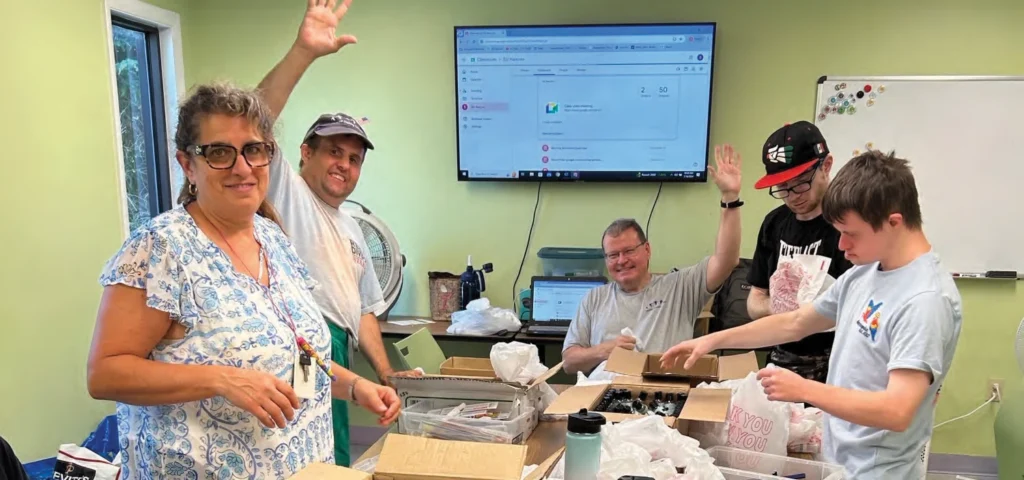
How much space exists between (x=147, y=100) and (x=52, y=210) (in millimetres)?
1046

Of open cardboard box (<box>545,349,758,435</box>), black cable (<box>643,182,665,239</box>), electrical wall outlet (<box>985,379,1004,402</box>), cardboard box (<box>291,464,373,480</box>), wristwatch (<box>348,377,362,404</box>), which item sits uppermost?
black cable (<box>643,182,665,239</box>)

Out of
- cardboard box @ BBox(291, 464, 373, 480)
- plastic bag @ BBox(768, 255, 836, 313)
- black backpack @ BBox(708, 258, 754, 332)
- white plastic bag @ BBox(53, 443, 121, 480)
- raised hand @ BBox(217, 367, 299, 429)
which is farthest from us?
black backpack @ BBox(708, 258, 754, 332)

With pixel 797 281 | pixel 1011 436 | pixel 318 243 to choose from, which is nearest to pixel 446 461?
pixel 318 243

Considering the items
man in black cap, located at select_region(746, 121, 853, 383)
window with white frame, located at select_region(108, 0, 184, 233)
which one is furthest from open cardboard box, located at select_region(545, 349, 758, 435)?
window with white frame, located at select_region(108, 0, 184, 233)

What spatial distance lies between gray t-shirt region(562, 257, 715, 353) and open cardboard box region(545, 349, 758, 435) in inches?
21.2

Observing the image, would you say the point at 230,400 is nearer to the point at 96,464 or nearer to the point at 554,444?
the point at 554,444

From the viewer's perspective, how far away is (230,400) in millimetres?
1091

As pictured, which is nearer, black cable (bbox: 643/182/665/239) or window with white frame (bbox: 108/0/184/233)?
window with white frame (bbox: 108/0/184/233)

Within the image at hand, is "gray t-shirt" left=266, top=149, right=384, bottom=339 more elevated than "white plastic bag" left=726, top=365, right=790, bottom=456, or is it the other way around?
"gray t-shirt" left=266, top=149, right=384, bottom=339

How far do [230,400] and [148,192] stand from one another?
2747 mm

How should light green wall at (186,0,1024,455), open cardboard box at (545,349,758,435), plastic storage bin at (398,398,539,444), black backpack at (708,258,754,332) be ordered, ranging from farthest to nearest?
light green wall at (186,0,1024,455) → black backpack at (708,258,754,332) → plastic storage bin at (398,398,539,444) → open cardboard box at (545,349,758,435)

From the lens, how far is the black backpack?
296 centimetres

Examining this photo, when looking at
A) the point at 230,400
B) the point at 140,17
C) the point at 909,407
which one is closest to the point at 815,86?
the point at 909,407

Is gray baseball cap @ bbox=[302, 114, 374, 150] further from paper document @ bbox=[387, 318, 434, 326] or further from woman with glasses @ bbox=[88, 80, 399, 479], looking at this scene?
paper document @ bbox=[387, 318, 434, 326]
